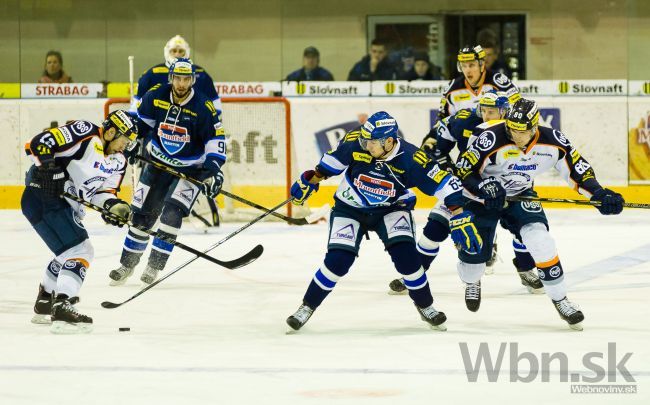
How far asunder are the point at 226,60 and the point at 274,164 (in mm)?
1427

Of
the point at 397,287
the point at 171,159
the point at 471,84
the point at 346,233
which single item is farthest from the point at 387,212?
the point at 471,84

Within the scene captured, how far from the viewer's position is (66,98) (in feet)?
34.2

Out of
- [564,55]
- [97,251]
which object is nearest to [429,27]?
[564,55]

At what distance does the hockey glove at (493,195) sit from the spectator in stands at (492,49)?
5.01 metres

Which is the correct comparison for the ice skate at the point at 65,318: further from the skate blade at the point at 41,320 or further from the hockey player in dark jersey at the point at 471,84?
the hockey player in dark jersey at the point at 471,84

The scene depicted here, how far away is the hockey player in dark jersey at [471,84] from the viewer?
6930mm

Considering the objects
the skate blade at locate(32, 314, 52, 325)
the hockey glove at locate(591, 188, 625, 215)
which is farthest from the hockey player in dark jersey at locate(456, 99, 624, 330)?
the skate blade at locate(32, 314, 52, 325)

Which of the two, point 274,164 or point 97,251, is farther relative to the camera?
point 274,164

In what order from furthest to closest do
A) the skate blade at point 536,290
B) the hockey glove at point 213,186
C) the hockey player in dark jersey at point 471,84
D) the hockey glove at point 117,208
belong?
the hockey player in dark jersey at point 471,84 → the hockey glove at point 213,186 → the skate blade at point 536,290 → the hockey glove at point 117,208

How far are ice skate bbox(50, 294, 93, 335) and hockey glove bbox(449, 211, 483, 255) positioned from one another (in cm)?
159

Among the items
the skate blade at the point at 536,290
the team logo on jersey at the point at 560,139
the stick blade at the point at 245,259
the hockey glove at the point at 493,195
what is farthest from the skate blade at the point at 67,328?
the skate blade at the point at 536,290

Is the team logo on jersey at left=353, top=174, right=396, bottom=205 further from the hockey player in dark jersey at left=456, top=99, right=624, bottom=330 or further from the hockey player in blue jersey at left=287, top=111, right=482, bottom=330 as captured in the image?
the hockey player in dark jersey at left=456, top=99, right=624, bottom=330

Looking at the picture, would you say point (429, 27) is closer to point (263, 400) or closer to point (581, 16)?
point (581, 16)

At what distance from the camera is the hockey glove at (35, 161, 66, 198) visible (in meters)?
5.14
